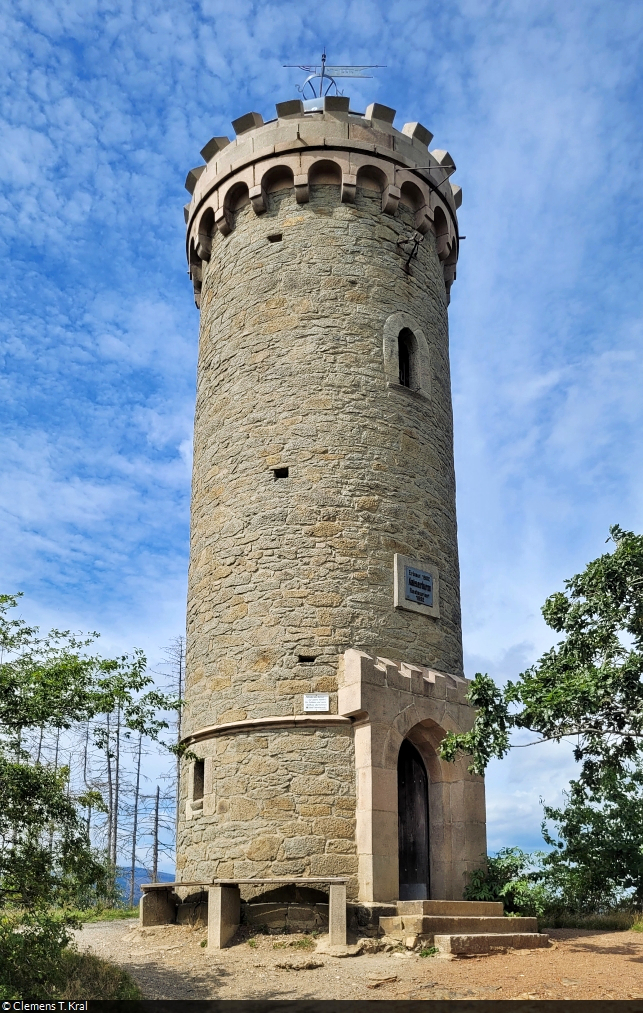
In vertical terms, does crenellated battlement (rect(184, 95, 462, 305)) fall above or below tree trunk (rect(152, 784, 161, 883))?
above

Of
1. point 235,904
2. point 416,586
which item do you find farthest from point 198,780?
point 416,586

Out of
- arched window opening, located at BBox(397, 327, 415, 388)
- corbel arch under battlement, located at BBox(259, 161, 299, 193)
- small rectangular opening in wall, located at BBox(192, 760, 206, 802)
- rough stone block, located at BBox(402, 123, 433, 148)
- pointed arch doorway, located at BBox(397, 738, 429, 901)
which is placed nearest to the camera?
pointed arch doorway, located at BBox(397, 738, 429, 901)

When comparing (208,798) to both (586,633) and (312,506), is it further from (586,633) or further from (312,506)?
(586,633)

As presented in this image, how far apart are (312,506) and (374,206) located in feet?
18.3

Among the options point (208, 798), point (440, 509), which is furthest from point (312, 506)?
point (208, 798)

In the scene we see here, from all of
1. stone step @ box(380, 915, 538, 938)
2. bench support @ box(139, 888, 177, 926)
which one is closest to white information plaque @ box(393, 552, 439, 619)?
stone step @ box(380, 915, 538, 938)

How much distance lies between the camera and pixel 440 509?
14703 millimetres

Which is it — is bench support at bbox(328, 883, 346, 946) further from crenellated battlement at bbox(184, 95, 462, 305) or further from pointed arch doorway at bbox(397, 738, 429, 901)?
crenellated battlement at bbox(184, 95, 462, 305)

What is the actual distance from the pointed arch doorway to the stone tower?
3cm

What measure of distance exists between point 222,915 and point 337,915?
1.41m

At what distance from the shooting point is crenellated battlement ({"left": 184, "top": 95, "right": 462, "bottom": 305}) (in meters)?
15.3

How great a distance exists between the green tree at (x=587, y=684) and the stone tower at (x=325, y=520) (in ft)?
7.88

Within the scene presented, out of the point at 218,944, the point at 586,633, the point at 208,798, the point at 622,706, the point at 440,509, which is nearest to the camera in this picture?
the point at 622,706

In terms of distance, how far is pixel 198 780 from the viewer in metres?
13.1
